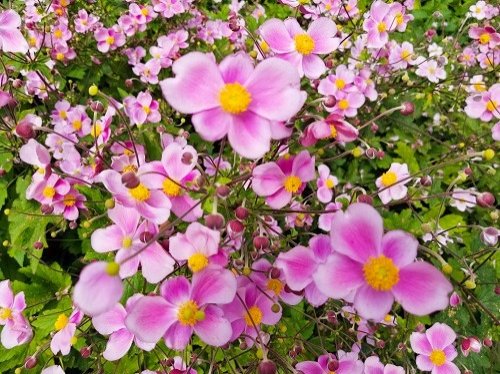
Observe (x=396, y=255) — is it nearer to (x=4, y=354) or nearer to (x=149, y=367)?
(x=149, y=367)

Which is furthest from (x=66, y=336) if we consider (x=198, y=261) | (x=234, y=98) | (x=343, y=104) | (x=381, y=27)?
(x=381, y=27)

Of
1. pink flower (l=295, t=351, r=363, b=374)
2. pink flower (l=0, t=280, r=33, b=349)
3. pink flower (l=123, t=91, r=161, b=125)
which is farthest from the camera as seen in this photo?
pink flower (l=123, t=91, r=161, b=125)

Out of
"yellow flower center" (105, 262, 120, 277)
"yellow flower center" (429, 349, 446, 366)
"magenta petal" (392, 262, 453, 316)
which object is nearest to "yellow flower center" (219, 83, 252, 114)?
"yellow flower center" (105, 262, 120, 277)

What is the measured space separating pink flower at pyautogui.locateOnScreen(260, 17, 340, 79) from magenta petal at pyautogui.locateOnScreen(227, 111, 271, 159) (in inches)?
21.6

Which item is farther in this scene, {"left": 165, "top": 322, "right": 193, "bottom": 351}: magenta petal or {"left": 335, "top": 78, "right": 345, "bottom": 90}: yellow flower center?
{"left": 335, "top": 78, "right": 345, "bottom": 90}: yellow flower center

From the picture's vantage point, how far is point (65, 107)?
102 inches

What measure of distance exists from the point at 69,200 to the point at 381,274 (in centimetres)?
135

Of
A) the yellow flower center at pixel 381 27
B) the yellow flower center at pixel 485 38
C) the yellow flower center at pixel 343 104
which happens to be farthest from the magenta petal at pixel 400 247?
the yellow flower center at pixel 485 38

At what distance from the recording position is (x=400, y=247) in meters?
1.31

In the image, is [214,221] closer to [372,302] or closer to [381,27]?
[372,302]

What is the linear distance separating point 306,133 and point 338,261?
16.6 inches

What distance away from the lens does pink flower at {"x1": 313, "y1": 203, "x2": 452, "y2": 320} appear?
1271mm

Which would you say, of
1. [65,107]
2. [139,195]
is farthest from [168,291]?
[65,107]

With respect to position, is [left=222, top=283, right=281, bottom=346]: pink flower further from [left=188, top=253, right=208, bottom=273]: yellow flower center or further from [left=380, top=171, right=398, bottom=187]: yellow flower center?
[left=380, top=171, right=398, bottom=187]: yellow flower center
